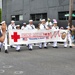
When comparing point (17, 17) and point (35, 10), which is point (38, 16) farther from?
point (17, 17)

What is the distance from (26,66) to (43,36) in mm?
7344

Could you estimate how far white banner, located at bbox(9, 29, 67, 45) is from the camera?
15953 mm

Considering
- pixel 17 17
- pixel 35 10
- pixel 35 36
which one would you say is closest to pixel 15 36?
pixel 35 36

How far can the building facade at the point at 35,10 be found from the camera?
99.2 ft

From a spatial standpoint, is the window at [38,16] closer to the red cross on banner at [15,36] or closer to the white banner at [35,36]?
the white banner at [35,36]

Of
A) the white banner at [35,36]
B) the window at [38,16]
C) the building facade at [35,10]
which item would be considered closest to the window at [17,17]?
the building facade at [35,10]

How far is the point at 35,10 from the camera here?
34.9m

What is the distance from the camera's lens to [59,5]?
99.2 ft

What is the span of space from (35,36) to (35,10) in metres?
18.1

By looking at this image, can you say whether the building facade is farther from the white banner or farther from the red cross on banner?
the red cross on banner

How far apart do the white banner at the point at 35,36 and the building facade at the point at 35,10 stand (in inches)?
443

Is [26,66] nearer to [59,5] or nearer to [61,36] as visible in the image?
[61,36]

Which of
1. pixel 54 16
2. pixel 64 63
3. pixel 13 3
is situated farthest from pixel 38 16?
pixel 64 63

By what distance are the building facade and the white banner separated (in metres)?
11.3
